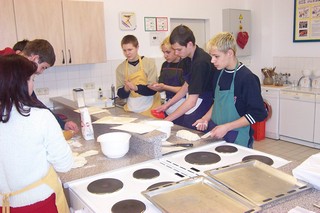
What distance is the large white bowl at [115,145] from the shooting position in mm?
1797

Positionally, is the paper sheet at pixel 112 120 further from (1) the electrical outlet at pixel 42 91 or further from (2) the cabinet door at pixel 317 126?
(2) the cabinet door at pixel 317 126

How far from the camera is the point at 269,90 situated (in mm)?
5035

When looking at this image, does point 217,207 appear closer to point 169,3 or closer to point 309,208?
point 309,208

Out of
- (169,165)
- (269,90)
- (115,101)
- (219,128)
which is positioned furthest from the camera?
(269,90)

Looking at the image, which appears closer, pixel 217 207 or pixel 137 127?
pixel 217 207

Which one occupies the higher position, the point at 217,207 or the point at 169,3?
the point at 169,3

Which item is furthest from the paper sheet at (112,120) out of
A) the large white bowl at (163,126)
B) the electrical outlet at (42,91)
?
the electrical outlet at (42,91)

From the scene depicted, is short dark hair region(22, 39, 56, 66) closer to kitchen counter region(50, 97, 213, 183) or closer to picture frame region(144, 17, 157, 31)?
kitchen counter region(50, 97, 213, 183)

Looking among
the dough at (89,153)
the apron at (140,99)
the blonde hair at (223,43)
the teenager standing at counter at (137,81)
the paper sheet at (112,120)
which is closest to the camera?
the dough at (89,153)

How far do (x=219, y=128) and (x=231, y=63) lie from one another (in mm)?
454

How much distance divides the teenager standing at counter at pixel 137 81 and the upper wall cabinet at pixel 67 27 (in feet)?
2.16

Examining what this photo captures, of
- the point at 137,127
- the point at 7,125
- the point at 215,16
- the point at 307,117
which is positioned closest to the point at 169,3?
the point at 215,16

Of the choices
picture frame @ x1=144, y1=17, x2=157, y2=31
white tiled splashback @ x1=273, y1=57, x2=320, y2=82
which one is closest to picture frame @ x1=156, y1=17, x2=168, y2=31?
picture frame @ x1=144, y1=17, x2=157, y2=31

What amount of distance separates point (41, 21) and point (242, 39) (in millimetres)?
3422
